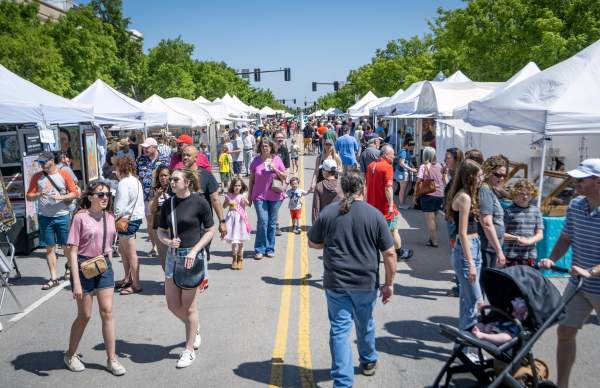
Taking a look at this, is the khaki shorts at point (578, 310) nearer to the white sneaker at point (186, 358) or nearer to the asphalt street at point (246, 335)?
the asphalt street at point (246, 335)

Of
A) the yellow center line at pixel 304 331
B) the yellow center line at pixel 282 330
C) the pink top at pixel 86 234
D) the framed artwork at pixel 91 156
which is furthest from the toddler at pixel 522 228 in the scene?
the framed artwork at pixel 91 156

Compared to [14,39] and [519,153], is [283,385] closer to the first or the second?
[519,153]

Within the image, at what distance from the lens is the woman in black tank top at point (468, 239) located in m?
4.81

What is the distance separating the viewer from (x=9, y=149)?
1167 centimetres

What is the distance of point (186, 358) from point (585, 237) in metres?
3.59

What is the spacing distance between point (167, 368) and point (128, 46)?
5996 centimetres

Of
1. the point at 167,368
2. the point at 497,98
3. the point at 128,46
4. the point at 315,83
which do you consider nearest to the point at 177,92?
the point at 128,46

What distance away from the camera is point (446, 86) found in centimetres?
1569

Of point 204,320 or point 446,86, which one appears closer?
point 204,320

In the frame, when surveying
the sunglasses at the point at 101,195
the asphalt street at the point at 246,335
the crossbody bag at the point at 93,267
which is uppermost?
the sunglasses at the point at 101,195

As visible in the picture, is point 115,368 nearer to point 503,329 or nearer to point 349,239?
point 349,239

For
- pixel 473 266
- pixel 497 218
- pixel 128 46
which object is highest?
pixel 128 46

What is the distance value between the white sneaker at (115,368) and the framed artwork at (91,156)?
26.0 ft

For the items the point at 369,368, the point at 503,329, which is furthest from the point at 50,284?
the point at 503,329
